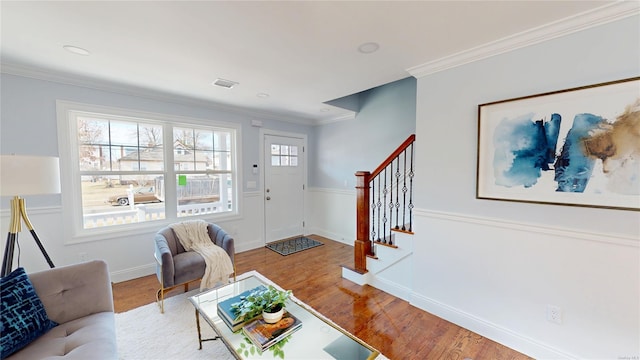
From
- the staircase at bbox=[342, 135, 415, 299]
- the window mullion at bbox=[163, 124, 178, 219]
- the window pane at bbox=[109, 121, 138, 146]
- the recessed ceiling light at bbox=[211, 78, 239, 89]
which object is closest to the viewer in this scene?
the staircase at bbox=[342, 135, 415, 299]

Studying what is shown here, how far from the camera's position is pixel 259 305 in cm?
161

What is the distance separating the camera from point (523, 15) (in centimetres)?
157

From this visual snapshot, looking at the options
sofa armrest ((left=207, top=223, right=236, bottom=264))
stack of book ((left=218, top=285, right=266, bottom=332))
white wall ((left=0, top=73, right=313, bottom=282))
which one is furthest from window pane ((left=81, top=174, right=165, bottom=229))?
stack of book ((left=218, top=285, right=266, bottom=332))

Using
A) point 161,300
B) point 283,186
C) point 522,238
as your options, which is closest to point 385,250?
point 522,238

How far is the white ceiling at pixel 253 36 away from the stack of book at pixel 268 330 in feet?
6.51

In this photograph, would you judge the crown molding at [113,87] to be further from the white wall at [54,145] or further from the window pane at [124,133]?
the window pane at [124,133]

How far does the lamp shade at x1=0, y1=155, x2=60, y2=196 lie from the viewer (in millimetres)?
1568

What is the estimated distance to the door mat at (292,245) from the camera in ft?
13.3

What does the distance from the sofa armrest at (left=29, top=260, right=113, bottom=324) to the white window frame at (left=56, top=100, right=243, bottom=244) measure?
1449 mm

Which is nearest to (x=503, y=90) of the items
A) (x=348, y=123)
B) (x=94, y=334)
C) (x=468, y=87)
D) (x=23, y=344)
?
(x=468, y=87)

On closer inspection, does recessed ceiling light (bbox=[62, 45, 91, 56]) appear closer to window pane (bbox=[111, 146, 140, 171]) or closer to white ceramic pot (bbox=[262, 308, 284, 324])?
window pane (bbox=[111, 146, 140, 171])

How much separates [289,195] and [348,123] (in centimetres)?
177

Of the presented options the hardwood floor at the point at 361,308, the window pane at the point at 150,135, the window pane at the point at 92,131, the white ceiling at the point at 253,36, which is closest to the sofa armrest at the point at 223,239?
the hardwood floor at the point at 361,308

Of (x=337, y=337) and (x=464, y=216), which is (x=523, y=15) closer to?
(x=464, y=216)
